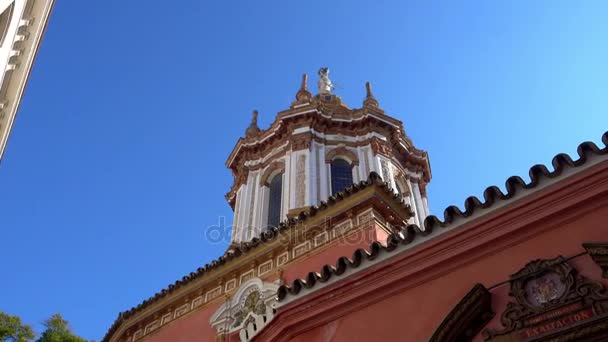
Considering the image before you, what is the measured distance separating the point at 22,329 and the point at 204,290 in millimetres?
13861

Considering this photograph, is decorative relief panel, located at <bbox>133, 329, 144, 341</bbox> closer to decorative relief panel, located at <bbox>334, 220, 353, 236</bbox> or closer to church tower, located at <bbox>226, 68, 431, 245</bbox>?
church tower, located at <bbox>226, 68, 431, 245</bbox>

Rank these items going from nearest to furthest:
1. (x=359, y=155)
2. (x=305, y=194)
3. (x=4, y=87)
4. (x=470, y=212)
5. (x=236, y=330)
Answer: (x=470, y=212), (x=4, y=87), (x=236, y=330), (x=305, y=194), (x=359, y=155)

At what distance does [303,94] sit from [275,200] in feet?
19.1

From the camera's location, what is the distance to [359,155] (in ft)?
58.5

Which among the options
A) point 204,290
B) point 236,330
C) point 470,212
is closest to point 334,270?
point 470,212

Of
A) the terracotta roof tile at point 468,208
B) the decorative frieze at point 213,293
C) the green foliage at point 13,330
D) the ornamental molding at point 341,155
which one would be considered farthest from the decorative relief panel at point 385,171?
the green foliage at point 13,330

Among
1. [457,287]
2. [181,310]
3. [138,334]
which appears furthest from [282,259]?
[457,287]

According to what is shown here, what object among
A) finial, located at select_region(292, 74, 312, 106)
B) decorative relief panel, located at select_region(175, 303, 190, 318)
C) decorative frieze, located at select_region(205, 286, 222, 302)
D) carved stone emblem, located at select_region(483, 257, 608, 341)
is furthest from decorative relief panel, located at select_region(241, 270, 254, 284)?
finial, located at select_region(292, 74, 312, 106)

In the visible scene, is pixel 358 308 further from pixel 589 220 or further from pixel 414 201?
pixel 414 201

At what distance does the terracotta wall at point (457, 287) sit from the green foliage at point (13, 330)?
19454mm

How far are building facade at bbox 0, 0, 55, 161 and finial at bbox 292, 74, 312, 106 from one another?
11854 mm

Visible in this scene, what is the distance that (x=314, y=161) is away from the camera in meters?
17.3

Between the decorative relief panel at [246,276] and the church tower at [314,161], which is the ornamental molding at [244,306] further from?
the church tower at [314,161]

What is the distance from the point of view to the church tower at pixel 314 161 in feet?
55.1
